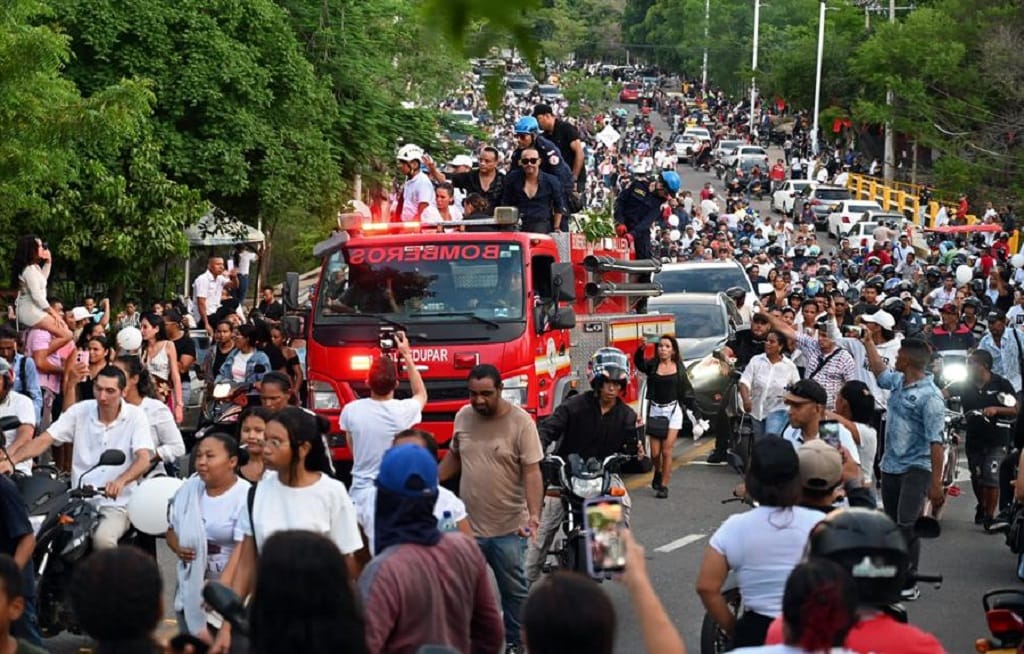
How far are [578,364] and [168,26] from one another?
12.5 metres

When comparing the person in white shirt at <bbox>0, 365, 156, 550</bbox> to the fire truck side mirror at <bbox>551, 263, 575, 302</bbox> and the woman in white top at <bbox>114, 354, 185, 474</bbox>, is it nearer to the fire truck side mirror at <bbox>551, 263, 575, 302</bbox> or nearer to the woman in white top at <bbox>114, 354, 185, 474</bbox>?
the woman in white top at <bbox>114, 354, 185, 474</bbox>

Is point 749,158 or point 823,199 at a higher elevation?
point 749,158

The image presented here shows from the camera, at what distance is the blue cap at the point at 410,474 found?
653cm

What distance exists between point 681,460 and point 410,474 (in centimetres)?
1317

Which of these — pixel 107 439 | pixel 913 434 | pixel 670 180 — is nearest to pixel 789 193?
pixel 670 180

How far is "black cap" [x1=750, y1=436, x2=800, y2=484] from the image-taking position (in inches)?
300

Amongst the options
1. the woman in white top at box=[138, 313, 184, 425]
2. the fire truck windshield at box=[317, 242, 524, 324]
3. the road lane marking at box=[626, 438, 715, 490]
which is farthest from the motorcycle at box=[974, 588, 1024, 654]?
the woman in white top at box=[138, 313, 184, 425]

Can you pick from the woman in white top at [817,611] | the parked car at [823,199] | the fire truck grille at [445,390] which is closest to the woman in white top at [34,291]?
the fire truck grille at [445,390]

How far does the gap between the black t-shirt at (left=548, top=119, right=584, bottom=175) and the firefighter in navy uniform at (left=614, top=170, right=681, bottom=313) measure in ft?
2.84

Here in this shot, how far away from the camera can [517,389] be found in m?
15.9

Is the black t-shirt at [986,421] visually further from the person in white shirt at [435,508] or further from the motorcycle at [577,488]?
the person in white shirt at [435,508]

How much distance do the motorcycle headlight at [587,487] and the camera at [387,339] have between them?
351cm

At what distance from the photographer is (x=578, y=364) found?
17562 millimetres

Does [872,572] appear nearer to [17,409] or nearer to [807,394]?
[807,394]
